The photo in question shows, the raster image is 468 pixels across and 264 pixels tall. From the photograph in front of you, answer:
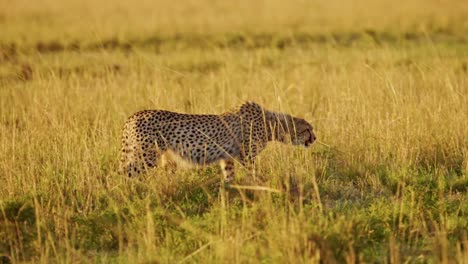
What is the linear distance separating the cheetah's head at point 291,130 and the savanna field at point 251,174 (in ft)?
0.44

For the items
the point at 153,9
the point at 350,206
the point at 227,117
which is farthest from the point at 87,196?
the point at 153,9

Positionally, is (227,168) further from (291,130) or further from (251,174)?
(291,130)

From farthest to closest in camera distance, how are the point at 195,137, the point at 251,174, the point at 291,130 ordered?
the point at 291,130 < the point at 195,137 < the point at 251,174

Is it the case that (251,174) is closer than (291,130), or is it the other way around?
(251,174)

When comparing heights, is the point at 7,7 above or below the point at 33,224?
above

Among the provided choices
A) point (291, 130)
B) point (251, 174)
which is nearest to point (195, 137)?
point (251, 174)

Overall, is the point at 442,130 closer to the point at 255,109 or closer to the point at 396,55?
the point at 255,109

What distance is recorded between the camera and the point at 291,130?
18.0ft

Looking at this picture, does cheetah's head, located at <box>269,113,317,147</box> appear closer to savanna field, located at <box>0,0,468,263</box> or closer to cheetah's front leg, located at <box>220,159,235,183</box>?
savanna field, located at <box>0,0,468,263</box>

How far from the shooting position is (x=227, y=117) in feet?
17.0

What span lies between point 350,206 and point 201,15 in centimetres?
1273

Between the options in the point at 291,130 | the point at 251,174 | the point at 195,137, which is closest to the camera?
the point at 251,174

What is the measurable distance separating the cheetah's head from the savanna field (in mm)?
134

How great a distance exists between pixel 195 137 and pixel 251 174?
1.63ft
